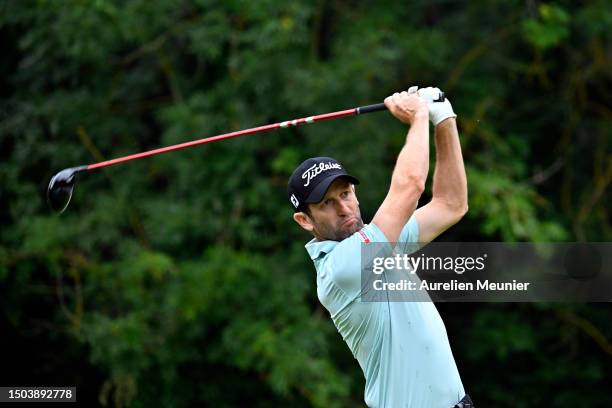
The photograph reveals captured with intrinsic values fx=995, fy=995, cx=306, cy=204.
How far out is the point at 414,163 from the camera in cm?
328

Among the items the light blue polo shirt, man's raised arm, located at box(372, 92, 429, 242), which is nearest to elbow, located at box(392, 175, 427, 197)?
man's raised arm, located at box(372, 92, 429, 242)

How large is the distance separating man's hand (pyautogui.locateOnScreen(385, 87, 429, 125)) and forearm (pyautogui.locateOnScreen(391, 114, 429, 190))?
105mm

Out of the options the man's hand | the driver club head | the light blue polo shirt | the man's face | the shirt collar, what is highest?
the driver club head

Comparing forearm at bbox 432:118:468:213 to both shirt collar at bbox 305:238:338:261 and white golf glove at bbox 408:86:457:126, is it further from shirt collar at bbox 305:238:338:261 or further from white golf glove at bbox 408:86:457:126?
shirt collar at bbox 305:238:338:261

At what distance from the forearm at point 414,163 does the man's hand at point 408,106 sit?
11 centimetres

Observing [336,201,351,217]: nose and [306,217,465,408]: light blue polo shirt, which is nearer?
[306,217,465,408]: light blue polo shirt

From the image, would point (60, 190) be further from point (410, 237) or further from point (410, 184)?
point (410, 184)

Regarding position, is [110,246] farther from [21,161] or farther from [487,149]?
[487,149]

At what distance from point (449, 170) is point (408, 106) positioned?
0.41m

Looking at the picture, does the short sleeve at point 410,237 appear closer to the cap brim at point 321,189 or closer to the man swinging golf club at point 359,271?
the man swinging golf club at point 359,271

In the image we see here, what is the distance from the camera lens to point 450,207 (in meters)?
3.85

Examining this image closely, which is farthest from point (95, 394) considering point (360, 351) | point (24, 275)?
point (360, 351)

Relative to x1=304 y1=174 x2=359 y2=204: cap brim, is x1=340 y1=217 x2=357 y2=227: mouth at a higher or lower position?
lower

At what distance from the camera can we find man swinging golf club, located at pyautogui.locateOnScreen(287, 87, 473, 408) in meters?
3.28
